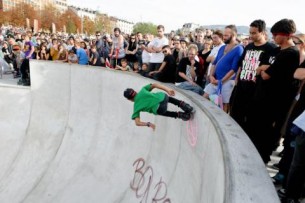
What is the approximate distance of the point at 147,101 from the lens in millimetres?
4086

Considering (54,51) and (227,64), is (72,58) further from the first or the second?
(227,64)

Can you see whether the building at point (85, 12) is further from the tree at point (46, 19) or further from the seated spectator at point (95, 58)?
the seated spectator at point (95, 58)

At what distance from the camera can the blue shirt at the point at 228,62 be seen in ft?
15.6

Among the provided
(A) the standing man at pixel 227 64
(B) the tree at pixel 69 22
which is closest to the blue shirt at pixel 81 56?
(A) the standing man at pixel 227 64

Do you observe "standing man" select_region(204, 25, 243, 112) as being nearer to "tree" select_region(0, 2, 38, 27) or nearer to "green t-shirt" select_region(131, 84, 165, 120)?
"green t-shirt" select_region(131, 84, 165, 120)

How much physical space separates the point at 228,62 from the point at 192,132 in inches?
78.7

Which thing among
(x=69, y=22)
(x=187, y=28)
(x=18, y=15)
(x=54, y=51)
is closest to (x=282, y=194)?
(x=54, y=51)

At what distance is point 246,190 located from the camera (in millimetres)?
1479

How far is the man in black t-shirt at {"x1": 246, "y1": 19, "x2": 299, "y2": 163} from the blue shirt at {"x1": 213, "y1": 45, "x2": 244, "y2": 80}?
909mm

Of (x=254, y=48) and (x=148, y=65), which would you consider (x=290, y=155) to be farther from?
(x=148, y=65)

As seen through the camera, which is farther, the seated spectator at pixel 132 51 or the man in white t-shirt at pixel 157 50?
the seated spectator at pixel 132 51

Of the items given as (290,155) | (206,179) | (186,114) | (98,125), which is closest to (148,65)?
(98,125)

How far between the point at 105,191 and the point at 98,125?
6.66 ft

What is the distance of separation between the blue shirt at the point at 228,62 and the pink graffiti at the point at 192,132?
171cm
